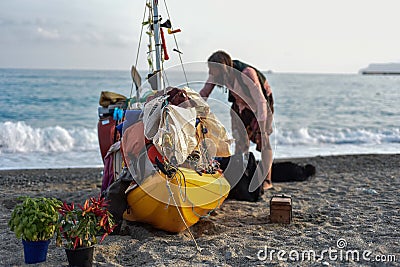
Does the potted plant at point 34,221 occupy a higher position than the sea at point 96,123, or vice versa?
the potted plant at point 34,221

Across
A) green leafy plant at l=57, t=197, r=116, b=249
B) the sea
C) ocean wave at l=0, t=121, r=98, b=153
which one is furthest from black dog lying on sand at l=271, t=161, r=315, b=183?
Answer: ocean wave at l=0, t=121, r=98, b=153

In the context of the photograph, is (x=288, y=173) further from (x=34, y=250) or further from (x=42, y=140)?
(x=42, y=140)

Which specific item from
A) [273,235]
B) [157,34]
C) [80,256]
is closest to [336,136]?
[273,235]

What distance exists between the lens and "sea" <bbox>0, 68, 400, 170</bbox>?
12039 mm

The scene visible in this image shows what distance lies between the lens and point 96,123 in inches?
727

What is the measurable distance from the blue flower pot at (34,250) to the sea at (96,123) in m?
2.01

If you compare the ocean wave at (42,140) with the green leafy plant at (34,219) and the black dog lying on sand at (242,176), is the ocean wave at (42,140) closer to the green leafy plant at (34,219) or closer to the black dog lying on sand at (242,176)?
the black dog lying on sand at (242,176)

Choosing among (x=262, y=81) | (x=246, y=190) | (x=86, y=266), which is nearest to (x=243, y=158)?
(x=246, y=190)

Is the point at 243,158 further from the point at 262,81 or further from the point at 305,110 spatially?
the point at 305,110

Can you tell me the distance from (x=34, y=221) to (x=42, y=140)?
399 inches

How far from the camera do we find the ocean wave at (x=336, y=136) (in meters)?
15.1

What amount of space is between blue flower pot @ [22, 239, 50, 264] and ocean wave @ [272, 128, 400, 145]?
35.5 feet

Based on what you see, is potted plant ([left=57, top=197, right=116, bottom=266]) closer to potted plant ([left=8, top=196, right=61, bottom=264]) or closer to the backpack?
potted plant ([left=8, top=196, right=61, bottom=264])

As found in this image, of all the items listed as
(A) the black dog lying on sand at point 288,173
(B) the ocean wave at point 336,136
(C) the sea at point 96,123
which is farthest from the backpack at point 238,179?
(B) the ocean wave at point 336,136
